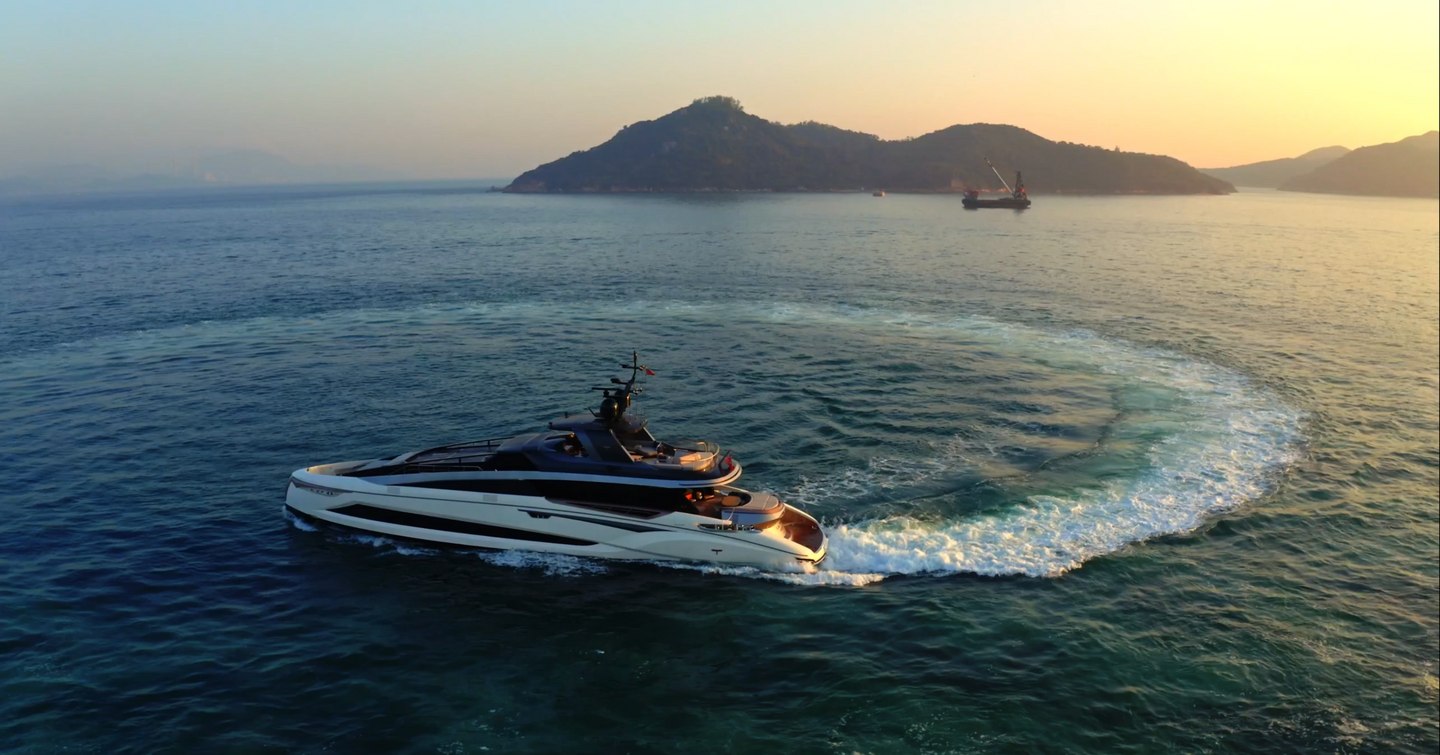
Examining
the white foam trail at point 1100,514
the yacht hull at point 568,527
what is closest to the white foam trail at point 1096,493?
the white foam trail at point 1100,514

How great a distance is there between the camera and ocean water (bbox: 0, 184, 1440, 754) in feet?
60.4

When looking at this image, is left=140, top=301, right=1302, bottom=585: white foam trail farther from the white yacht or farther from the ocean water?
the white yacht

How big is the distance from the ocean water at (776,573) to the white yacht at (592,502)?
2.51 ft

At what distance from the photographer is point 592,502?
2505cm

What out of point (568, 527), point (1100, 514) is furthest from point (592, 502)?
point (1100, 514)

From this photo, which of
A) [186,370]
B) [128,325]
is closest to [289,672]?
[186,370]

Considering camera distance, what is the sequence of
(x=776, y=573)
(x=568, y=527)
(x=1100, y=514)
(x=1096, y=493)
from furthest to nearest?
(x=1096, y=493), (x=1100, y=514), (x=568, y=527), (x=776, y=573)

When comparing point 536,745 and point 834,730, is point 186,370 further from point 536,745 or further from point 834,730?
point 834,730

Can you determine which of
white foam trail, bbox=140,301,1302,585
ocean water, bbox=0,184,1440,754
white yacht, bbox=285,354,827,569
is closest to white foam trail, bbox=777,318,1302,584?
white foam trail, bbox=140,301,1302,585

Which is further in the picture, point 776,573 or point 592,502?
point 592,502

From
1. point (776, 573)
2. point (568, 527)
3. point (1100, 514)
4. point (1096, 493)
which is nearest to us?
point (776, 573)

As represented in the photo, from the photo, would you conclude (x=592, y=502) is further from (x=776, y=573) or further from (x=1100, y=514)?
(x=1100, y=514)

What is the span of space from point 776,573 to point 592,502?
19.5 ft

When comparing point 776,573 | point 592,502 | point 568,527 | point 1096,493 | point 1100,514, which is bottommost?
point 776,573
